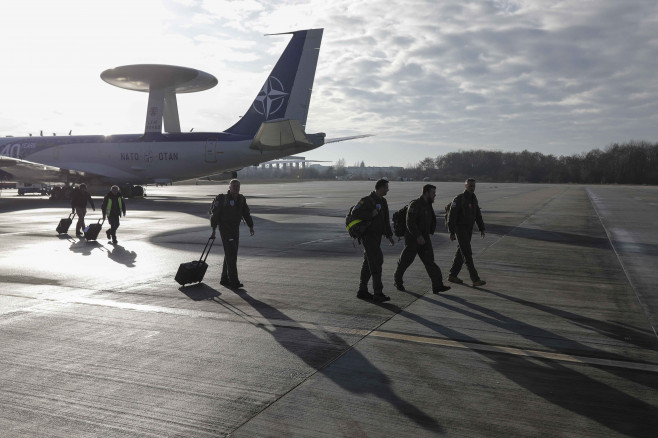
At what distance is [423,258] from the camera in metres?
9.15

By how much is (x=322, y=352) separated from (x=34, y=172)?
3845cm

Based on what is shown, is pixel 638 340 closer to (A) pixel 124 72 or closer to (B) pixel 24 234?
(B) pixel 24 234

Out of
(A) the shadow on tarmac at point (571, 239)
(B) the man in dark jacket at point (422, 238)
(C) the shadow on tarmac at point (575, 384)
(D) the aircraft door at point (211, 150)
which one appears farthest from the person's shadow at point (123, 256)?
(D) the aircraft door at point (211, 150)

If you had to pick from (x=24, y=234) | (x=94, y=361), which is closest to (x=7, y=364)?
(x=94, y=361)

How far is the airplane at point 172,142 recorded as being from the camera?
3397 cm

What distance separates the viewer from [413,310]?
8.00m

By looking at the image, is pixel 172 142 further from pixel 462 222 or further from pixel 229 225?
pixel 462 222

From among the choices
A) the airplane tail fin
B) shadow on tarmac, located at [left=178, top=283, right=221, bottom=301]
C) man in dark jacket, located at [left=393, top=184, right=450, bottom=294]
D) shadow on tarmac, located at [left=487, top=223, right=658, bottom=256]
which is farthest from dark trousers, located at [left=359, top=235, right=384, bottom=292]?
the airplane tail fin

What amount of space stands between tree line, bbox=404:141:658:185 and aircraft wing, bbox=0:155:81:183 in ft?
390

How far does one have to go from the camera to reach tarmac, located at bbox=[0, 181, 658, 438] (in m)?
4.32

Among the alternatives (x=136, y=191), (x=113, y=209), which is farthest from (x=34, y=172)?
(x=113, y=209)

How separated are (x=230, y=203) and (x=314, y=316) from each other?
3386 mm

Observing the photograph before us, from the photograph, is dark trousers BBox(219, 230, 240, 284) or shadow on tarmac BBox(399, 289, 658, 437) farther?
dark trousers BBox(219, 230, 240, 284)

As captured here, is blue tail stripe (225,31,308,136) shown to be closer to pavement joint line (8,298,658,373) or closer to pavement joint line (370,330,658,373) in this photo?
pavement joint line (8,298,658,373)
